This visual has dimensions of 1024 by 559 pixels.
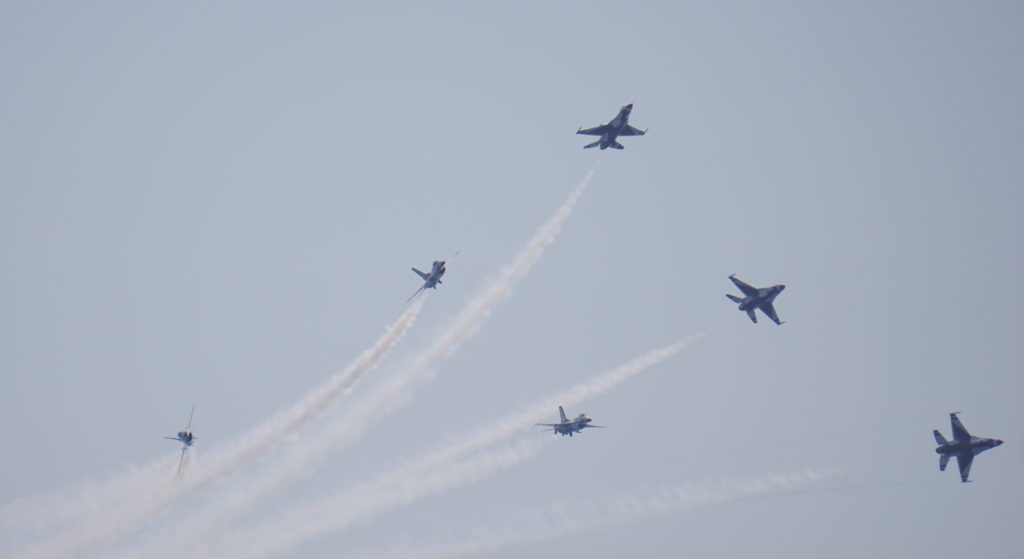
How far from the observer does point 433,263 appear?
4299 inches

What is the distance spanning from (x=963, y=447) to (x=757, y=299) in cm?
2592

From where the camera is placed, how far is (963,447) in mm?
99250

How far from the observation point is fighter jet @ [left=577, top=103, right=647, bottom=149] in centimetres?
10206

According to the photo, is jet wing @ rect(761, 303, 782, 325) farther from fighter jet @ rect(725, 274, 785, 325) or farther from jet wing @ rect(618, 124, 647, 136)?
jet wing @ rect(618, 124, 647, 136)

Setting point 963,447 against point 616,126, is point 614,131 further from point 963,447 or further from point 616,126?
point 963,447

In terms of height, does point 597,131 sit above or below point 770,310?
above

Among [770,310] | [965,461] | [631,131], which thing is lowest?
[965,461]

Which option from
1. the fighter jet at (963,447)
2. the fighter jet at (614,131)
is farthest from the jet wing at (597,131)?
the fighter jet at (963,447)

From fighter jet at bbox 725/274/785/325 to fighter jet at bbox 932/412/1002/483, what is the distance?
20.9 metres

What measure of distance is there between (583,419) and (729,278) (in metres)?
24.3

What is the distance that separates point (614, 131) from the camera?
102938mm

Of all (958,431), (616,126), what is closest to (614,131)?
(616,126)

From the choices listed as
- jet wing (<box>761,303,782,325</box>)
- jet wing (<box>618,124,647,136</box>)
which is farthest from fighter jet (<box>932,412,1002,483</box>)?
jet wing (<box>618,124,647,136</box>)

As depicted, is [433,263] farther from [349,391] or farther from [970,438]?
[970,438]
